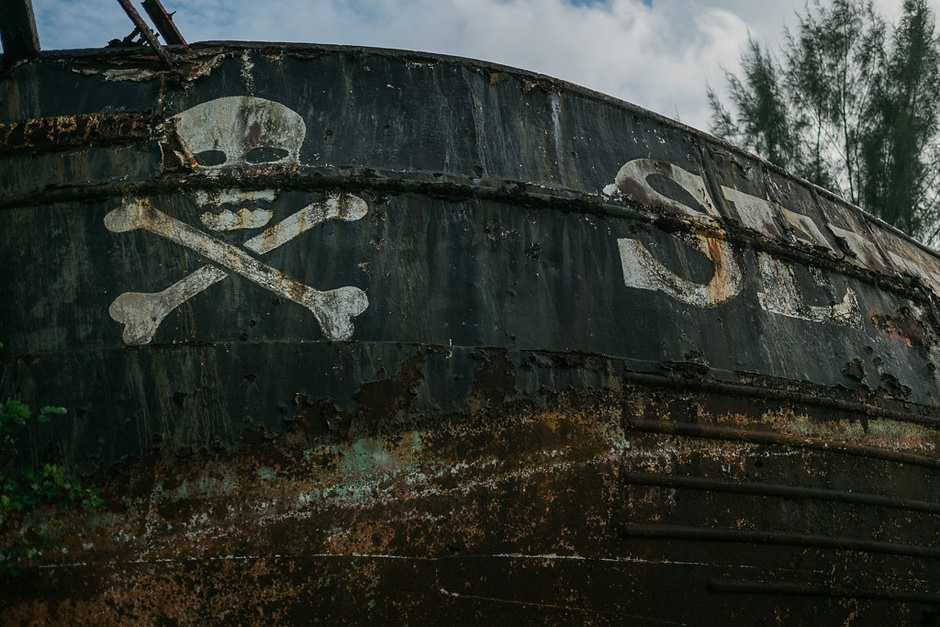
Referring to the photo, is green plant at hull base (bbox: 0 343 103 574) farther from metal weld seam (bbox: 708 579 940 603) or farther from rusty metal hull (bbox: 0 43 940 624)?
metal weld seam (bbox: 708 579 940 603)

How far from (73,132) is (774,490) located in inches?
116

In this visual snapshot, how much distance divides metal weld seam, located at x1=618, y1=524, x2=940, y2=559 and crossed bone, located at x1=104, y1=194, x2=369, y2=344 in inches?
49.0

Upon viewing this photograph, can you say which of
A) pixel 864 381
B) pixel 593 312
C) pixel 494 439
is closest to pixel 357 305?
pixel 494 439

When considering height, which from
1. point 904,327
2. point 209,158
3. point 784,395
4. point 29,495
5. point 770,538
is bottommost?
point 770,538

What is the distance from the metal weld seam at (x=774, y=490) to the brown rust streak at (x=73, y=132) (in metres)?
2.20

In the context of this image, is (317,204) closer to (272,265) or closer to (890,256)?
(272,265)

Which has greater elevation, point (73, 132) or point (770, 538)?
point (73, 132)

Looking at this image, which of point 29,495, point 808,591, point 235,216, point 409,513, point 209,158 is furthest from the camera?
point 808,591

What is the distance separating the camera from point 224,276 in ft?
10.6

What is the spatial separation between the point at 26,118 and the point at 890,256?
170 inches

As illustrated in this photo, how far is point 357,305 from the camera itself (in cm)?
323

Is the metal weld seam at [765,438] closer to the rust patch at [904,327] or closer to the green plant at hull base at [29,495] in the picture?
the rust patch at [904,327]

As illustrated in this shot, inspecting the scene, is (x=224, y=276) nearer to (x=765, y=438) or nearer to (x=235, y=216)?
(x=235, y=216)

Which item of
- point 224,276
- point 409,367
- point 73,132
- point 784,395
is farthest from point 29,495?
point 784,395
